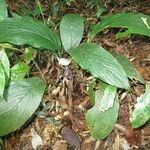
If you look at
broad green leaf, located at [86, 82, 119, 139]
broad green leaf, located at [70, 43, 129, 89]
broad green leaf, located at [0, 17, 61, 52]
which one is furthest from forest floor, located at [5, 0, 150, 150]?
broad green leaf, located at [70, 43, 129, 89]

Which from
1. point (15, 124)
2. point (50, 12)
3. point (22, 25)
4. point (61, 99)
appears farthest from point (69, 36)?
point (50, 12)

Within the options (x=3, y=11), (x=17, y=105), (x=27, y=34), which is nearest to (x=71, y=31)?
(x=27, y=34)

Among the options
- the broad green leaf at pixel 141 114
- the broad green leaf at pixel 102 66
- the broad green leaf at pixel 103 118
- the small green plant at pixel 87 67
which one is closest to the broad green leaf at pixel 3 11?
the small green plant at pixel 87 67

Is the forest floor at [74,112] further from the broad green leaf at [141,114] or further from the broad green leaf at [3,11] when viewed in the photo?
the broad green leaf at [3,11]

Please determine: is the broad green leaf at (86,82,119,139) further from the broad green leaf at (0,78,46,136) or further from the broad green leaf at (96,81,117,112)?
the broad green leaf at (0,78,46,136)

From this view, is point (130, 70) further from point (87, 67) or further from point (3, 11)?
point (3, 11)

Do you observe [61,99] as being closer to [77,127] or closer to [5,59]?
[77,127]
